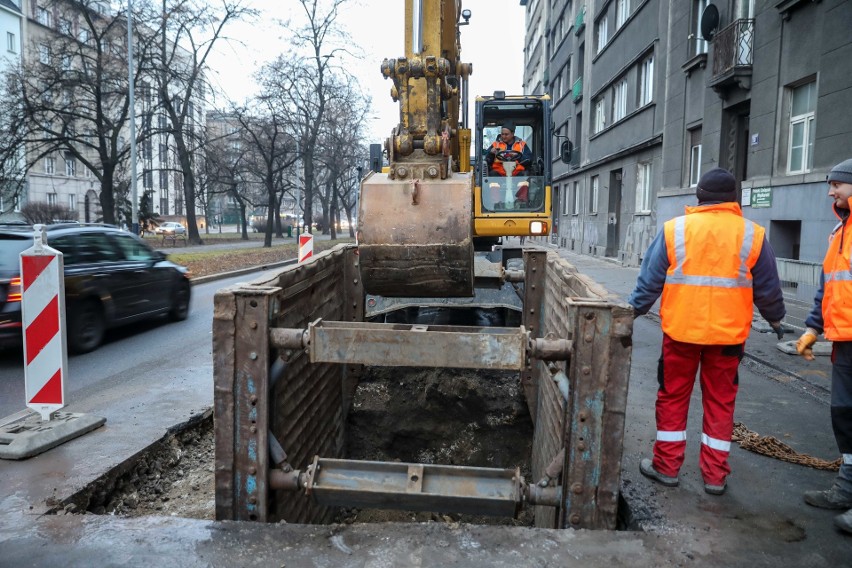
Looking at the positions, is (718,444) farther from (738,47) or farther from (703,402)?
(738,47)

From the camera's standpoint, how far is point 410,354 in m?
3.19

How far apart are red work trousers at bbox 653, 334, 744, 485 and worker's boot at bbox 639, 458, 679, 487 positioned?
32mm

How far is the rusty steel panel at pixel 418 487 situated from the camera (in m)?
3.06

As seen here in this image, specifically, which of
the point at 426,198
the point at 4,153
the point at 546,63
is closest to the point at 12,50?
the point at 4,153

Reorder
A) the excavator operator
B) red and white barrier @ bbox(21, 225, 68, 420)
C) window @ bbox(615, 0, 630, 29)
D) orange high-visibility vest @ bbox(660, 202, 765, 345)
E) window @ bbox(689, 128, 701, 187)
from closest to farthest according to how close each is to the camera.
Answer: orange high-visibility vest @ bbox(660, 202, 765, 345), red and white barrier @ bbox(21, 225, 68, 420), the excavator operator, window @ bbox(689, 128, 701, 187), window @ bbox(615, 0, 630, 29)

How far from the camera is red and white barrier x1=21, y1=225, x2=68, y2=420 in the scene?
15.3ft

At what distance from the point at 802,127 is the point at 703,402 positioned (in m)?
10.7

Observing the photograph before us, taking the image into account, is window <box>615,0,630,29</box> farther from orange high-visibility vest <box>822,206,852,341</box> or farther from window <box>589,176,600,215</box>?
orange high-visibility vest <box>822,206,852,341</box>

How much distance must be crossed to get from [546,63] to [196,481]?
4795 cm

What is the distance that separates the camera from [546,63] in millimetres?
47781

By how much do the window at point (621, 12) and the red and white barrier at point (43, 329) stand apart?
951 inches

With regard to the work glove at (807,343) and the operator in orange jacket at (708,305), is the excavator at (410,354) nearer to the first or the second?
the operator in orange jacket at (708,305)

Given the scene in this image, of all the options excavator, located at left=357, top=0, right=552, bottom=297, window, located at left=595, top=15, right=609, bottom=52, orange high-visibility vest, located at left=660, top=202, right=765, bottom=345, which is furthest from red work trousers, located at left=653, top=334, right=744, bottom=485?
window, located at left=595, top=15, right=609, bottom=52

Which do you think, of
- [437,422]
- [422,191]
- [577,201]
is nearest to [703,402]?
[422,191]
